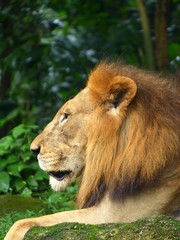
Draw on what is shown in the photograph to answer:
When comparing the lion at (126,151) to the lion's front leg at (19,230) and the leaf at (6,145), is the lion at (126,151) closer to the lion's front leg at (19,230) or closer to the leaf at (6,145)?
the lion's front leg at (19,230)

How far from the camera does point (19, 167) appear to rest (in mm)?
6062

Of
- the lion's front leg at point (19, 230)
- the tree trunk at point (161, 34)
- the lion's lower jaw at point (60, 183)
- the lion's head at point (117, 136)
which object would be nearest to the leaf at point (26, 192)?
the lion's lower jaw at point (60, 183)

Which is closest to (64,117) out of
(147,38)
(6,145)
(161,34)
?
(6,145)

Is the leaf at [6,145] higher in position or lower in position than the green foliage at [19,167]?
higher

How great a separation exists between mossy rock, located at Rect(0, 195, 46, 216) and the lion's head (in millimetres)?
941

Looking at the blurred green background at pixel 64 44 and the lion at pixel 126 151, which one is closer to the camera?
the lion at pixel 126 151

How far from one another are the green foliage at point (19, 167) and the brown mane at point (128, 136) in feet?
5.46

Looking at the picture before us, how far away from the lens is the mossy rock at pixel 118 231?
10.4 ft

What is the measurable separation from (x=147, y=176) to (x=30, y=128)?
8.61 feet

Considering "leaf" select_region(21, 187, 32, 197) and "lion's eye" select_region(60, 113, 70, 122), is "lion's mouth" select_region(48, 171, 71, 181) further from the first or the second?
"leaf" select_region(21, 187, 32, 197)

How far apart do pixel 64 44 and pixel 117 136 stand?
4.50 meters

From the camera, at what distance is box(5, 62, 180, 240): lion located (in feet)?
13.4

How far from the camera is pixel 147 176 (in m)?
4.04

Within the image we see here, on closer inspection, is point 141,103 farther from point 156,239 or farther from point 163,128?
point 156,239
